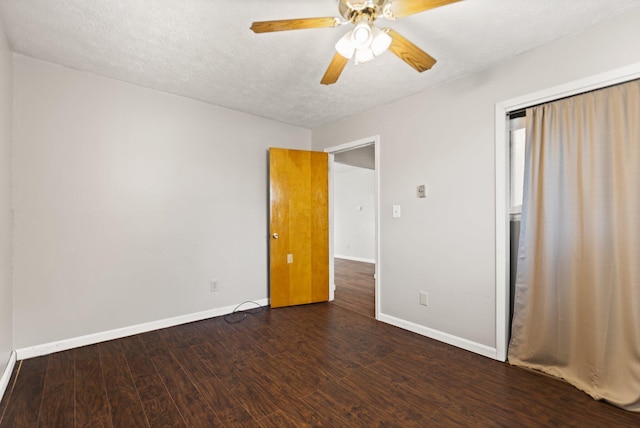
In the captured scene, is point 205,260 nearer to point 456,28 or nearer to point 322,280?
point 322,280

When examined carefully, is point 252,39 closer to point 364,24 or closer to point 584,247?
point 364,24

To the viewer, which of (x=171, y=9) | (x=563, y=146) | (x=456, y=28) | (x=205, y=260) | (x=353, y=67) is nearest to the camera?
(x=171, y=9)

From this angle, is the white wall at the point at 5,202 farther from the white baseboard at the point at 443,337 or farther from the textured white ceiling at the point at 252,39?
the white baseboard at the point at 443,337

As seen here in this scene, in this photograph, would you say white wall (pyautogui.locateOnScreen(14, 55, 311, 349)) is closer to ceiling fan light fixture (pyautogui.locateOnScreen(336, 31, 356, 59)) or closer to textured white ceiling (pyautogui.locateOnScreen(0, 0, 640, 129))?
textured white ceiling (pyautogui.locateOnScreen(0, 0, 640, 129))

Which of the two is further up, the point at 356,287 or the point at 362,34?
the point at 362,34

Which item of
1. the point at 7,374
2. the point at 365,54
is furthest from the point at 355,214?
the point at 7,374

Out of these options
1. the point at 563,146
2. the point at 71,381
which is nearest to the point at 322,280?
the point at 71,381

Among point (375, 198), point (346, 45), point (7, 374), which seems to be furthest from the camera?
point (375, 198)

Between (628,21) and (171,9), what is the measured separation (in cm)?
→ 280

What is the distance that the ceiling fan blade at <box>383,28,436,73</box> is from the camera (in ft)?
5.14

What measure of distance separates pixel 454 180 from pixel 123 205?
10.1 ft

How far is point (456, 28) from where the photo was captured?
1887mm

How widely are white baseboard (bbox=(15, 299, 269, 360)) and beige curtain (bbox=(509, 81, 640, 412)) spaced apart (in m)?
2.94

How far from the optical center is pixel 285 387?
1928 mm
